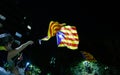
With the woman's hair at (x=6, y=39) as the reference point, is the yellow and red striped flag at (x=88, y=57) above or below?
above

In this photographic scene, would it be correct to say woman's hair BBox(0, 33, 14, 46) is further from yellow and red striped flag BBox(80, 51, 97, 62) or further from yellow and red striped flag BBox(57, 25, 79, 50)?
yellow and red striped flag BBox(80, 51, 97, 62)

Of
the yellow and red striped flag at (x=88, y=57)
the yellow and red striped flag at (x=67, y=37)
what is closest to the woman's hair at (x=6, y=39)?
the yellow and red striped flag at (x=67, y=37)

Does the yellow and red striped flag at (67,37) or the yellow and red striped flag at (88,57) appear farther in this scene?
the yellow and red striped flag at (88,57)

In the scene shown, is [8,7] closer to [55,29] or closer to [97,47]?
[97,47]

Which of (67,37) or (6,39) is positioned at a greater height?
(67,37)

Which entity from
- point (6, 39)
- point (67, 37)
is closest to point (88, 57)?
point (67, 37)

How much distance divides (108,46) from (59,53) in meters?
4.07

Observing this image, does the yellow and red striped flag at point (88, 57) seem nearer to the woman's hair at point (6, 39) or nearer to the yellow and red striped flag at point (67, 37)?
the yellow and red striped flag at point (67, 37)

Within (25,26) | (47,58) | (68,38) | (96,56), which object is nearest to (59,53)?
(47,58)

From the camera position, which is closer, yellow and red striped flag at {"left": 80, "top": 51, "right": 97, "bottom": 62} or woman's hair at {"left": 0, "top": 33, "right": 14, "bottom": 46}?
woman's hair at {"left": 0, "top": 33, "right": 14, "bottom": 46}

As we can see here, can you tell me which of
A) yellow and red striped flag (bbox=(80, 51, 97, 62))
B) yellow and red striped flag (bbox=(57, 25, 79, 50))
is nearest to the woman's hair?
yellow and red striped flag (bbox=(57, 25, 79, 50))

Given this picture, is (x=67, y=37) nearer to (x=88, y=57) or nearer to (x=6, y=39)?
(x=6, y=39)

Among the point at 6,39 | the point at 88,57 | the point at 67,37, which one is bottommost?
the point at 6,39

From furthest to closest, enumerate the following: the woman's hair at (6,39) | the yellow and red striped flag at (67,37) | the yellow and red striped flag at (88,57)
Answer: the yellow and red striped flag at (88,57), the yellow and red striped flag at (67,37), the woman's hair at (6,39)
